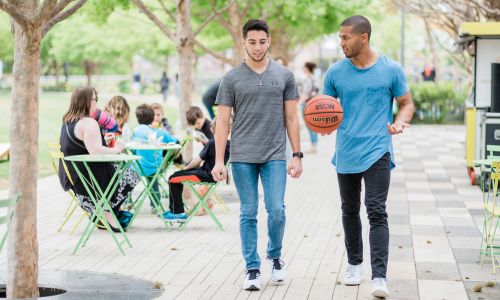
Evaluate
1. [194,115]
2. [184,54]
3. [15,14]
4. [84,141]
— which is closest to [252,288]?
[15,14]

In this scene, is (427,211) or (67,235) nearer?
(67,235)

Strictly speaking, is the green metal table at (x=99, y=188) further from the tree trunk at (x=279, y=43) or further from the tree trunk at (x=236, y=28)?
the tree trunk at (x=279, y=43)

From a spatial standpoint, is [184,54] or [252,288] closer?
[252,288]

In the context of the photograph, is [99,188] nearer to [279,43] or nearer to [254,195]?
[254,195]

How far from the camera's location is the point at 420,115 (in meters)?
32.4

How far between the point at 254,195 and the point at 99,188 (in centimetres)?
A: 241

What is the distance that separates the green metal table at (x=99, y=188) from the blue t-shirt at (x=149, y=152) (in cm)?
116

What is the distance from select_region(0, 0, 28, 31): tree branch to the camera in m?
5.79

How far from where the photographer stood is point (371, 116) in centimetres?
659

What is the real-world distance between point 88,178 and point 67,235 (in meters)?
0.75

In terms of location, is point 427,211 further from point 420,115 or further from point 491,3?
point 420,115

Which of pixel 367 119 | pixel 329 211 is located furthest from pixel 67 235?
pixel 367 119

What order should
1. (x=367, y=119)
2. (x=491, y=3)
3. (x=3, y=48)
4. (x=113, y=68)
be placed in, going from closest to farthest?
(x=367, y=119), (x=491, y=3), (x=3, y=48), (x=113, y=68)

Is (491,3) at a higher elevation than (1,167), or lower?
higher
